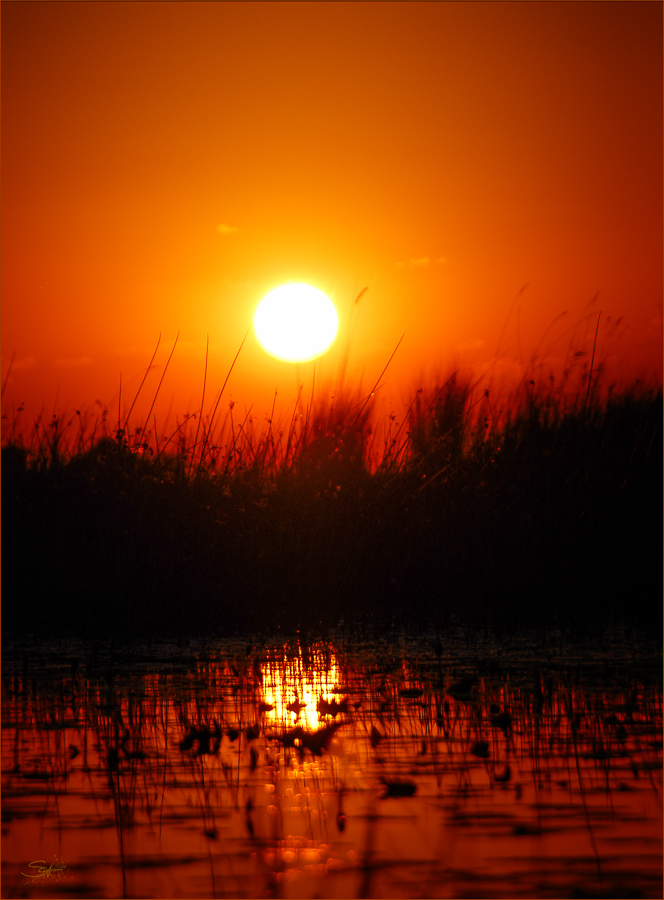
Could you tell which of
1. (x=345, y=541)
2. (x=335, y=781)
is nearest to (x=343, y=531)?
(x=345, y=541)

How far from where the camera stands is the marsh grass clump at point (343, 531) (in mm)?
3957

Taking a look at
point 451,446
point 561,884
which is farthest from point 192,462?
point 561,884

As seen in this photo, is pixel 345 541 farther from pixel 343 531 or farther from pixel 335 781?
pixel 335 781

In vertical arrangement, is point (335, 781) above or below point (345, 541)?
below

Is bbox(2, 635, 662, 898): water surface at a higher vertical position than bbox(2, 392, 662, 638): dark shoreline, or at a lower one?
lower

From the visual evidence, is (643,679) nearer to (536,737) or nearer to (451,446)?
(536,737)

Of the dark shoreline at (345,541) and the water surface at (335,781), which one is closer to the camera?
the water surface at (335,781)

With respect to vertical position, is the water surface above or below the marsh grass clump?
below

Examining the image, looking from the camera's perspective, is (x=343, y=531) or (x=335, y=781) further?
(x=343, y=531)

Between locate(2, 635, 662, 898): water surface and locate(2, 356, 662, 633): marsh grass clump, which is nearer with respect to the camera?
locate(2, 635, 662, 898): water surface

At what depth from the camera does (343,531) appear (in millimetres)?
4254

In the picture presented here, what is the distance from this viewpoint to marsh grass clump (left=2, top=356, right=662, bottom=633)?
13.0 ft

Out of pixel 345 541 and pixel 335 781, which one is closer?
pixel 335 781

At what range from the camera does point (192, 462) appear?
4.57m
